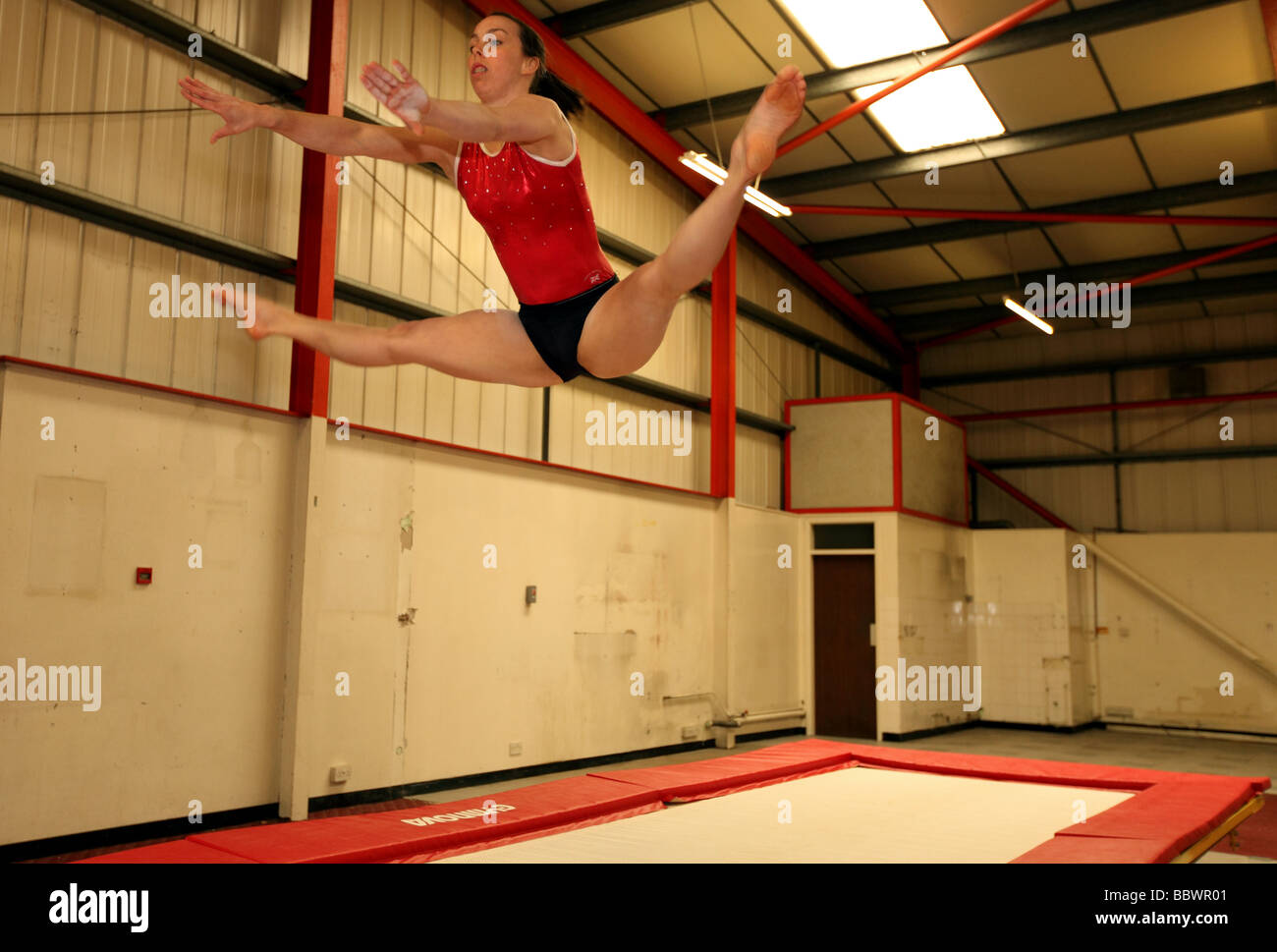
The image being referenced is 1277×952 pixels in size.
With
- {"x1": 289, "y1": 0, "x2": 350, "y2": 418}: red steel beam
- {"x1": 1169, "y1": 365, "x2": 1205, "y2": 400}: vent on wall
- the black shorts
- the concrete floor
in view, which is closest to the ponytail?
the black shorts

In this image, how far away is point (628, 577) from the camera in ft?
33.5

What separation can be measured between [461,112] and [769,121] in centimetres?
70

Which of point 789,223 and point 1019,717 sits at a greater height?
point 789,223

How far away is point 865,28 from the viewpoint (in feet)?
29.5

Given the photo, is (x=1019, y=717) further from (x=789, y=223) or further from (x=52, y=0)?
(x=52, y=0)

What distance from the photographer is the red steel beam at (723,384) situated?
1173 centimetres

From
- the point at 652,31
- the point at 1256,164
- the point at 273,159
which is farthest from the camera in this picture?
the point at 1256,164

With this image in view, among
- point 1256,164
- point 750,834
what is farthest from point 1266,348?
point 750,834

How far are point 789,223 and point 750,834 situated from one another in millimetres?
10228

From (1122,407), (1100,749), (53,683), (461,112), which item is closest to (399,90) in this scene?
(461,112)

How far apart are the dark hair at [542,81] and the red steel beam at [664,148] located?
3916mm

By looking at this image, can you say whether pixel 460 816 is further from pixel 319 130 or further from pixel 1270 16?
pixel 1270 16

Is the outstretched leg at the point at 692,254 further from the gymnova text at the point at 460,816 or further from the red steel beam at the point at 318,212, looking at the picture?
the red steel beam at the point at 318,212

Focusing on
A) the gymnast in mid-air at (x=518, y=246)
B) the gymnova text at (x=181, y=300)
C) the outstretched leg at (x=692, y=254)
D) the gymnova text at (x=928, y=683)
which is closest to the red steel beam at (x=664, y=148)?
the gymnova text at (x=181, y=300)
